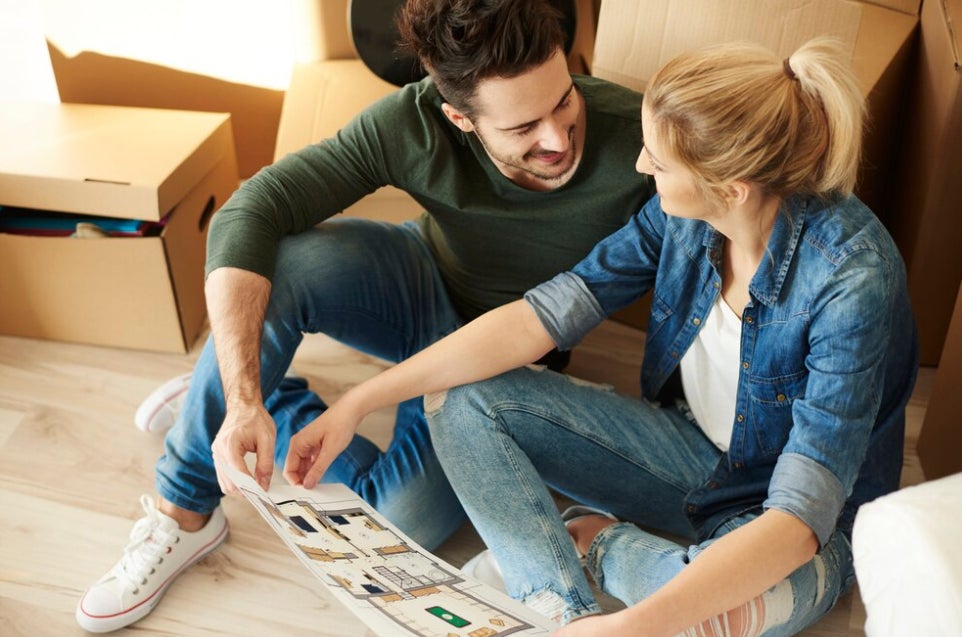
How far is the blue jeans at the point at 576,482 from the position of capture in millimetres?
1100

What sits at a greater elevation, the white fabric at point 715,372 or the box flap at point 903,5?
the box flap at point 903,5

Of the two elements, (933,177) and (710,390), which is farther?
(933,177)

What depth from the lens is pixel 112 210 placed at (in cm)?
151

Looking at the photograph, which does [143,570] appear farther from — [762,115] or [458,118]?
[762,115]

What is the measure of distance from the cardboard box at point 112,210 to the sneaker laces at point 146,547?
414 mm

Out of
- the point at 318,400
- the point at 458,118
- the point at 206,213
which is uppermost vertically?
the point at 458,118

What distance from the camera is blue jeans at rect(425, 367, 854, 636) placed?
3.61 ft

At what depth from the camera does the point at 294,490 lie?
1115mm

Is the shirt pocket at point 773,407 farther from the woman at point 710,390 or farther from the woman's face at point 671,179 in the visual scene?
the woman's face at point 671,179

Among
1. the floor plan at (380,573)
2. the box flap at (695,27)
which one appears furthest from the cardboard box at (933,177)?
the floor plan at (380,573)

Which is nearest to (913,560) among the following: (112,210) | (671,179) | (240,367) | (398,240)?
(671,179)

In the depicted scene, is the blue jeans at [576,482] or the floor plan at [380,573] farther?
the blue jeans at [576,482]

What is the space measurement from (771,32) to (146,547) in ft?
3.51

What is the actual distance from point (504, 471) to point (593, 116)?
458mm
